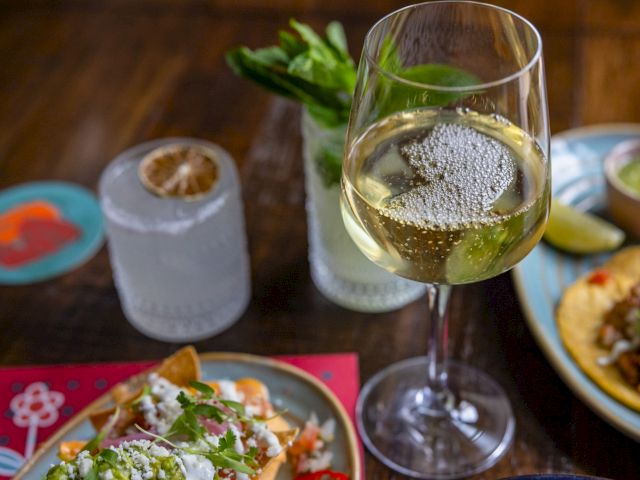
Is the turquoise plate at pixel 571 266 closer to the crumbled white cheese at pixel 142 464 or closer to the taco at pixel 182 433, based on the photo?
the taco at pixel 182 433

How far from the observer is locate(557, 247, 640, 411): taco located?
119 centimetres

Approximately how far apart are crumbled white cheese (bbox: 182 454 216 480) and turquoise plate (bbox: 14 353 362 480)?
0.64ft

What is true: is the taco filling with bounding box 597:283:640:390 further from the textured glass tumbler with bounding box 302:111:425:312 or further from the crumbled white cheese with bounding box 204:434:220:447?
the crumbled white cheese with bounding box 204:434:220:447

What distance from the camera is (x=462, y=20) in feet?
3.40

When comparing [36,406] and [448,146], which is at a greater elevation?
[448,146]

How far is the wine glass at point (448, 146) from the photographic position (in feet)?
3.01

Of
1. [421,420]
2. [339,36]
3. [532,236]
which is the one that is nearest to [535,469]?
[421,420]

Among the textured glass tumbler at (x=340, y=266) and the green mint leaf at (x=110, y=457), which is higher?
the green mint leaf at (x=110, y=457)

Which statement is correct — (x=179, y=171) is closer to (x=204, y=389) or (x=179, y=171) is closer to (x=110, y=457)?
(x=204, y=389)

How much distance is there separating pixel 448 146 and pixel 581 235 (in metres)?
0.54

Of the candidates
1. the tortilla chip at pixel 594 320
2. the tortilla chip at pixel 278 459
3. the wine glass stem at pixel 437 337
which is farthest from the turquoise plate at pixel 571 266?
the tortilla chip at pixel 278 459

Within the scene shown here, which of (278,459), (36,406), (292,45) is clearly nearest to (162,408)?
(278,459)

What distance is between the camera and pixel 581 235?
4.67 ft

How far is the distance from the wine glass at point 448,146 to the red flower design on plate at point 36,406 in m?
0.53
